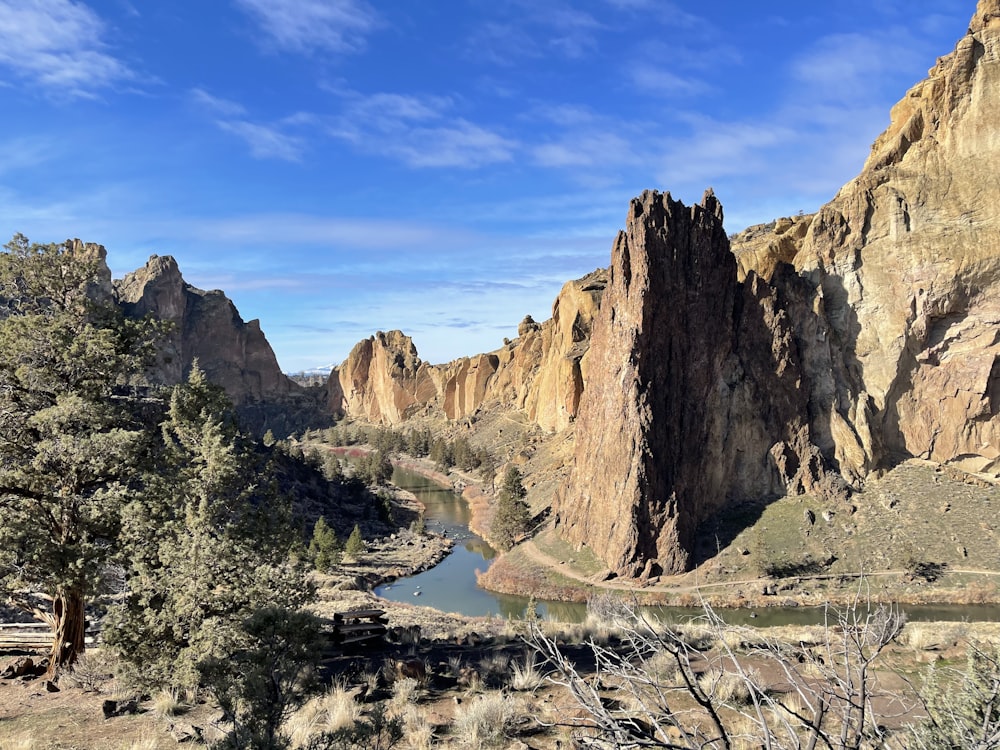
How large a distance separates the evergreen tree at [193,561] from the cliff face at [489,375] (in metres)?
67.4

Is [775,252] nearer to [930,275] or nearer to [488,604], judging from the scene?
[930,275]

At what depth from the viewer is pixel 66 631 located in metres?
11.2

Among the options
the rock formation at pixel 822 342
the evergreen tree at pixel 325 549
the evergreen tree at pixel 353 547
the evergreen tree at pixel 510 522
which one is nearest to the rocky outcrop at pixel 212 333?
the evergreen tree at pixel 353 547

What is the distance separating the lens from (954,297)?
42.9m

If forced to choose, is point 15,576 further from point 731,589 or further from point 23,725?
point 731,589

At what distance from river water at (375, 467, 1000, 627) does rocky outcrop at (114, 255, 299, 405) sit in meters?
106

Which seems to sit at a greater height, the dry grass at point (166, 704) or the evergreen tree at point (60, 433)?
the evergreen tree at point (60, 433)

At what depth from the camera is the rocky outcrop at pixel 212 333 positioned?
141875 millimetres

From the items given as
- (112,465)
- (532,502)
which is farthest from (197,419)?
(532,502)

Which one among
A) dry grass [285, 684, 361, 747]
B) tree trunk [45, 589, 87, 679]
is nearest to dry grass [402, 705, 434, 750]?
dry grass [285, 684, 361, 747]

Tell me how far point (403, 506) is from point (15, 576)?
197 ft

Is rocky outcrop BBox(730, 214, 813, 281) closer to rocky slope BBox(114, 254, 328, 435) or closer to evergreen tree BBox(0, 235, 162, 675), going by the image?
evergreen tree BBox(0, 235, 162, 675)

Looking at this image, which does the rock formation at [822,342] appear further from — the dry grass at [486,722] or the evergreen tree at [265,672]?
the evergreen tree at [265,672]

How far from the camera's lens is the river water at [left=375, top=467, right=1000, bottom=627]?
32.6 metres
